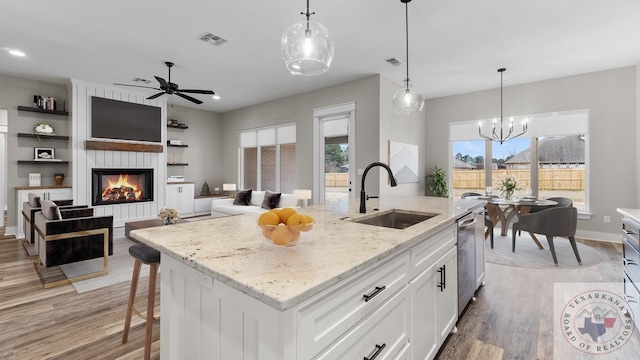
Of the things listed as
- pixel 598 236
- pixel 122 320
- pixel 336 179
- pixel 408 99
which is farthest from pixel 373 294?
pixel 598 236

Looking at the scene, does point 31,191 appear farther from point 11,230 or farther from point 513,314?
point 513,314

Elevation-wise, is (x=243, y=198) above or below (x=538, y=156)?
below

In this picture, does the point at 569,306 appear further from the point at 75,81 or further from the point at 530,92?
the point at 75,81

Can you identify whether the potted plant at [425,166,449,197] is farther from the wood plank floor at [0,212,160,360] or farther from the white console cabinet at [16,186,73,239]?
the white console cabinet at [16,186,73,239]

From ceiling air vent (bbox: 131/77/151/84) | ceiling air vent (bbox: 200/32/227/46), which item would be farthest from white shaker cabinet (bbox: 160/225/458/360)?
ceiling air vent (bbox: 131/77/151/84)

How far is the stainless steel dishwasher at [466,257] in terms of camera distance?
2117mm

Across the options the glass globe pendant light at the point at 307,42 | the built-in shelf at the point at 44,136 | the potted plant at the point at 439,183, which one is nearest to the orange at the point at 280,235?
the glass globe pendant light at the point at 307,42

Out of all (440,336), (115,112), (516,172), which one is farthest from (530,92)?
(115,112)

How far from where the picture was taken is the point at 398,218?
2.30 m

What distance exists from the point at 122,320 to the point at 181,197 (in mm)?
4872

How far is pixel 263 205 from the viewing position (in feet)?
19.2

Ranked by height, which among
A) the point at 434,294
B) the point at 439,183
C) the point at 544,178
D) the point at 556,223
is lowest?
the point at 434,294

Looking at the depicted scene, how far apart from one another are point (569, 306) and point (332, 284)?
9.06 ft

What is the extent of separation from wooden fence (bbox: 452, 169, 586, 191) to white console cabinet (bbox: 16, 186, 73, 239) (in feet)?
25.3
